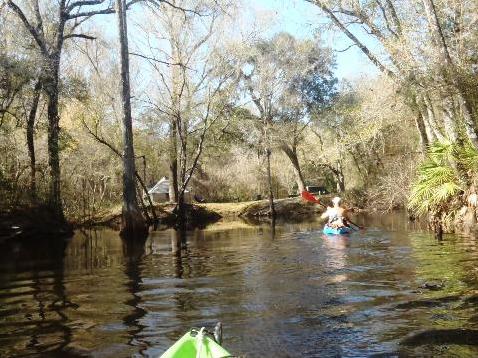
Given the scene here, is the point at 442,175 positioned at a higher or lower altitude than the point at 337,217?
higher

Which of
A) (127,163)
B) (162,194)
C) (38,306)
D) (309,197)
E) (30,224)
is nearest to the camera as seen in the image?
(38,306)

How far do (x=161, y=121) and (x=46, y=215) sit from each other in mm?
16057

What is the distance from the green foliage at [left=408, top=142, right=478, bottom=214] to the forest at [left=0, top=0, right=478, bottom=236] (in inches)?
2.0

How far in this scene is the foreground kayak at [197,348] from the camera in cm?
312

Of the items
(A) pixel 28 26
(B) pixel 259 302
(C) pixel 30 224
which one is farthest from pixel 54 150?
(B) pixel 259 302

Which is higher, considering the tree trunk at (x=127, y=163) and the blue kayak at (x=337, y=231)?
the tree trunk at (x=127, y=163)

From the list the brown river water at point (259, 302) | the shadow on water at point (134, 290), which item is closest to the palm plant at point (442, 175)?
the brown river water at point (259, 302)

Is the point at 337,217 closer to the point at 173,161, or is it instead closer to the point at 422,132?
the point at 422,132

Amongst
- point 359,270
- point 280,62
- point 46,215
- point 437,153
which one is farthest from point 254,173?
point 359,270

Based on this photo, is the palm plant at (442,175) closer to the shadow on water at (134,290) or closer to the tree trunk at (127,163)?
the shadow on water at (134,290)

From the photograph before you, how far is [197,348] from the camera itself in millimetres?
3178

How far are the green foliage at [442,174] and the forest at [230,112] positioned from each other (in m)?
0.05

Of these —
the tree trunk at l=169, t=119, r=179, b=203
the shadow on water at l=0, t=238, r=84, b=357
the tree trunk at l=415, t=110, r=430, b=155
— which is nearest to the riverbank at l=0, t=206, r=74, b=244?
the shadow on water at l=0, t=238, r=84, b=357

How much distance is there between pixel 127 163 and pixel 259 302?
1603 cm
